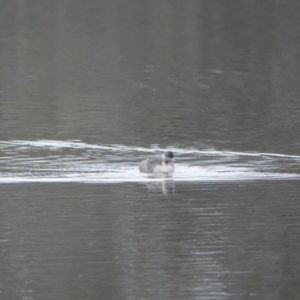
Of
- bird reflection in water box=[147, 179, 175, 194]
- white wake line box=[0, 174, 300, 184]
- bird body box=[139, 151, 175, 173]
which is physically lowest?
bird reflection in water box=[147, 179, 175, 194]

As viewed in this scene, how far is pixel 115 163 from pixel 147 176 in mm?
1623

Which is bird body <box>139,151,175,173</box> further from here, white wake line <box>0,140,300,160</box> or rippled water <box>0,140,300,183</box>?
white wake line <box>0,140,300,160</box>

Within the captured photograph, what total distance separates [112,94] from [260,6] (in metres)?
33.9

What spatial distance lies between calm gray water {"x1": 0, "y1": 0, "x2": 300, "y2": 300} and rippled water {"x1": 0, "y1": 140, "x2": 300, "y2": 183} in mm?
35

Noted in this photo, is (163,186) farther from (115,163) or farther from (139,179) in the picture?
(115,163)

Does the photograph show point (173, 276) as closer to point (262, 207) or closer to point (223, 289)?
point (223, 289)

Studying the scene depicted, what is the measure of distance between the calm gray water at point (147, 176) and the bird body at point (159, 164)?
0.20 meters

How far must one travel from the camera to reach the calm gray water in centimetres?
1286

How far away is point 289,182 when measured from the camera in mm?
19141

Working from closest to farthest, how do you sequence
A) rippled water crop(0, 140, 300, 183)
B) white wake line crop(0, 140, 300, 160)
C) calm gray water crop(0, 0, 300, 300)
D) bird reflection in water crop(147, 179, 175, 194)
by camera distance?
calm gray water crop(0, 0, 300, 300) → bird reflection in water crop(147, 179, 175, 194) → rippled water crop(0, 140, 300, 183) → white wake line crop(0, 140, 300, 160)

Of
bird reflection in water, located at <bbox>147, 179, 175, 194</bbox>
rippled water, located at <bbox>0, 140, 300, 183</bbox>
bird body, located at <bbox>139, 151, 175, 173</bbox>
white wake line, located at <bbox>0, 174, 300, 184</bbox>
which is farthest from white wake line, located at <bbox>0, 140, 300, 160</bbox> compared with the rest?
bird reflection in water, located at <bbox>147, 179, 175, 194</bbox>

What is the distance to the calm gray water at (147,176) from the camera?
1286cm

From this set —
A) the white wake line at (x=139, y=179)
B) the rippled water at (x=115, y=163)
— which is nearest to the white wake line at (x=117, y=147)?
the rippled water at (x=115, y=163)

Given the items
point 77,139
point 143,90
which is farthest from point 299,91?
point 77,139
